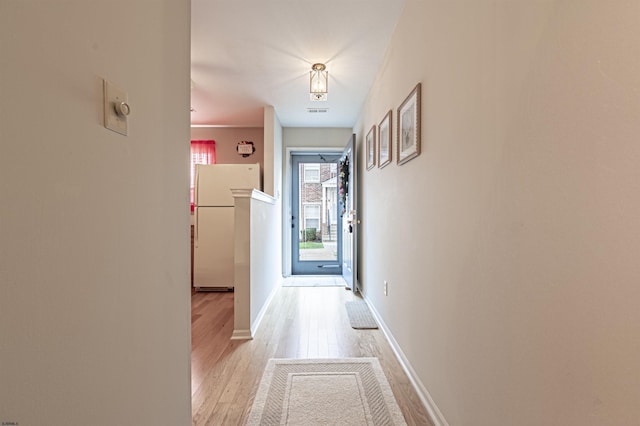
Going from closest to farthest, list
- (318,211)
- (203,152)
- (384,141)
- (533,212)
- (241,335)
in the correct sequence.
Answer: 1. (533,212)
2. (241,335)
3. (384,141)
4. (203,152)
5. (318,211)

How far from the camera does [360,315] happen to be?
3.21 m

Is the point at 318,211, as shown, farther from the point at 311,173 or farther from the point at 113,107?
the point at 113,107

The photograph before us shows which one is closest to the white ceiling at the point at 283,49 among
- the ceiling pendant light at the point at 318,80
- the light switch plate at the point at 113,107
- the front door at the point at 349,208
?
the ceiling pendant light at the point at 318,80

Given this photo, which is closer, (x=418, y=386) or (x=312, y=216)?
(x=418, y=386)

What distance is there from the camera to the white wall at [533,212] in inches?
24.8

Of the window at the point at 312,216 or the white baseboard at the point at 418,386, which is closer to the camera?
the white baseboard at the point at 418,386

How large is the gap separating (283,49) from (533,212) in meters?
2.50

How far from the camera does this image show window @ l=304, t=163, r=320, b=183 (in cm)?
544

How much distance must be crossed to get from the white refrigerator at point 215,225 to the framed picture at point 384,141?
202 centimetres

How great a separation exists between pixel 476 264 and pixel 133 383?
116 centimetres

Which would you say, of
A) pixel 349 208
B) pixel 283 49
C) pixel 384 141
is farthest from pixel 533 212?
pixel 349 208

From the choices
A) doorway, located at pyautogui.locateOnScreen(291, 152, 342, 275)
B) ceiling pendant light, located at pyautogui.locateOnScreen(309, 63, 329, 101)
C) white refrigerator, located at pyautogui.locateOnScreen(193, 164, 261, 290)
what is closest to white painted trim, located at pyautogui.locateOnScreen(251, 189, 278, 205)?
white refrigerator, located at pyautogui.locateOnScreen(193, 164, 261, 290)

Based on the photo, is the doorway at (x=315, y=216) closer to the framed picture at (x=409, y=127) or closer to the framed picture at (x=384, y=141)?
the framed picture at (x=384, y=141)

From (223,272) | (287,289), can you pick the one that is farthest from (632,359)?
Result: (223,272)
